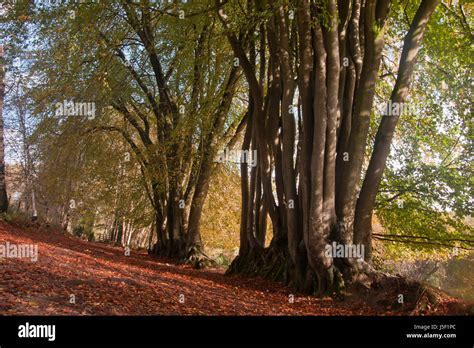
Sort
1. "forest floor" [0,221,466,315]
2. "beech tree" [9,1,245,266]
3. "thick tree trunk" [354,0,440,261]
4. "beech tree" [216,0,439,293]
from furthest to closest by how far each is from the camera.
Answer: "beech tree" [9,1,245,266], "thick tree trunk" [354,0,440,261], "beech tree" [216,0,439,293], "forest floor" [0,221,466,315]

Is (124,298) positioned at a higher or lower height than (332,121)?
lower

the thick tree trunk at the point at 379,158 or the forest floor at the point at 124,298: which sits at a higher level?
the thick tree trunk at the point at 379,158

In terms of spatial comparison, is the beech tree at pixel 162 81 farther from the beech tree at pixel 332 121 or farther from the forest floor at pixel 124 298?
the forest floor at pixel 124 298

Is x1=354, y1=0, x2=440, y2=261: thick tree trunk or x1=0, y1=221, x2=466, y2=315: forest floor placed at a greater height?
x1=354, y1=0, x2=440, y2=261: thick tree trunk

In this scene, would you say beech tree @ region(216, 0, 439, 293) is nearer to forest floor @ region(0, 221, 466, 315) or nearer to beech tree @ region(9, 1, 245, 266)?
forest floor @ region(0, 221, 466, 315)

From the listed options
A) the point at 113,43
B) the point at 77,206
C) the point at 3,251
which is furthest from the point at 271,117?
the point at 77,206

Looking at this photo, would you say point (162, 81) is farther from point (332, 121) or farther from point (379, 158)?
point (379, 158)

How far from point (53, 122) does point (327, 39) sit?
984cm

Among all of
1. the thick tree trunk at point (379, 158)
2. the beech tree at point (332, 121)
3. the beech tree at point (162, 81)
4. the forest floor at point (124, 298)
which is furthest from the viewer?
the beech tree at point (162, 81)

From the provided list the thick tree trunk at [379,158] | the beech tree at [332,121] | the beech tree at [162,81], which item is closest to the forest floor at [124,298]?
the beech tree at [332,121]

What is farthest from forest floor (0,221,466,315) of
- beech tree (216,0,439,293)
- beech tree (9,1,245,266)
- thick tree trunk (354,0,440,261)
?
beech tree (9,1,245,266)

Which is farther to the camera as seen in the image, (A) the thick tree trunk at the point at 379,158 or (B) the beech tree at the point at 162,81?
(B) the beech tree at the point at 162,81

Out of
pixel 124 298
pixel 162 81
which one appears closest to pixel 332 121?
pixel 124 298

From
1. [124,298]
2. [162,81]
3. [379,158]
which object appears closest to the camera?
[124,298]
